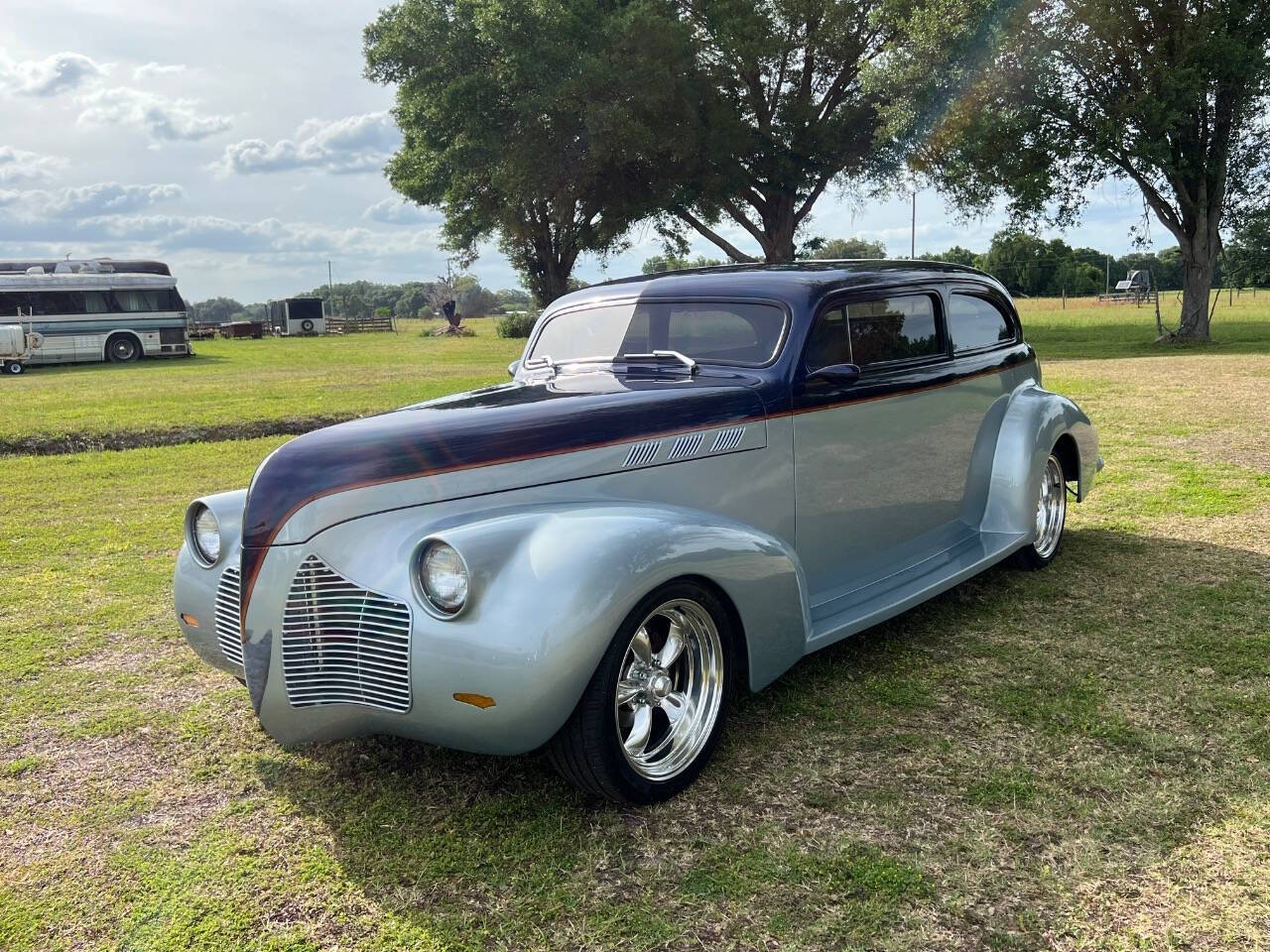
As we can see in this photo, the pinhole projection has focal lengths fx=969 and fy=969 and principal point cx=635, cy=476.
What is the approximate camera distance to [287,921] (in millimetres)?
2744

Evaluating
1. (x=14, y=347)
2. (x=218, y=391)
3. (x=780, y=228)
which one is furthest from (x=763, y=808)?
(x=780, y=228)

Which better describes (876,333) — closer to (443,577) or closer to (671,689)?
(671,689)

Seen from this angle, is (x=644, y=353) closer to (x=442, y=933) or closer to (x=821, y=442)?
(x=821, y=442)

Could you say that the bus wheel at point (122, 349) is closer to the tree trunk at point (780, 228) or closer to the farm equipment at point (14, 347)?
the farm equipment at point (14, 347)

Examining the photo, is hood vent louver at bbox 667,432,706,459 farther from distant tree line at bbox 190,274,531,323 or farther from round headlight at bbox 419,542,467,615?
distant tree line at bbox 190,274,531,323

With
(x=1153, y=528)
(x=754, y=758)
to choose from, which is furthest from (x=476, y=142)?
(x=754, y=758)

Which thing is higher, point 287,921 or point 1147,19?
point 1147,19

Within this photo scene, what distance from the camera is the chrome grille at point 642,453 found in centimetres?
355

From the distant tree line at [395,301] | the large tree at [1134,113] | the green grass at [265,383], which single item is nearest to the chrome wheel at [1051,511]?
the green grass at [265,383]

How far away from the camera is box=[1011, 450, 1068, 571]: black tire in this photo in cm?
574

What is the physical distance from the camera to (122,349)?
3147cm

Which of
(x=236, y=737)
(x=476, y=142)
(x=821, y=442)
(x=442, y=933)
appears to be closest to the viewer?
(x=442, y=933)

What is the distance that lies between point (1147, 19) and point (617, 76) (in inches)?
534

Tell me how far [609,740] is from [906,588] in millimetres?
1989
